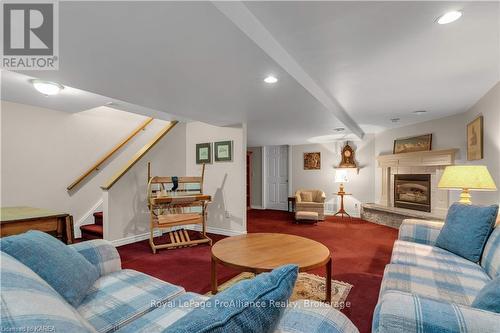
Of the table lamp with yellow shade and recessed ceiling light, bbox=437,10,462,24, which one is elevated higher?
recessed ceiling light, bbox=437,10,462,24

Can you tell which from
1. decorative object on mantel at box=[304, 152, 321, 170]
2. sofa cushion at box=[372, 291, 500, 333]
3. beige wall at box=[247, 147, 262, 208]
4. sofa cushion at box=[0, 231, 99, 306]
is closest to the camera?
sofa cushion at box=[372, 291, 500, 333]

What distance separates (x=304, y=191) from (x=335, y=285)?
13.1 ft

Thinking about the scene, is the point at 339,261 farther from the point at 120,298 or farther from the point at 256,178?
the point at 256,178

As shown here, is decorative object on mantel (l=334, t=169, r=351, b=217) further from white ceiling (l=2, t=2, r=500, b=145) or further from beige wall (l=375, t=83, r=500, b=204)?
white ceiling (l=2, t=2, r=500, b=145)

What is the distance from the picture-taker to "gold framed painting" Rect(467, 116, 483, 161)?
313cm

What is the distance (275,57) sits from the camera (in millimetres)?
1938

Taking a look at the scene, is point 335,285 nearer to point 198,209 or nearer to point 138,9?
point 138,9

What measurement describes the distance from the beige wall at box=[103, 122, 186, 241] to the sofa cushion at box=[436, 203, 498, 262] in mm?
3941

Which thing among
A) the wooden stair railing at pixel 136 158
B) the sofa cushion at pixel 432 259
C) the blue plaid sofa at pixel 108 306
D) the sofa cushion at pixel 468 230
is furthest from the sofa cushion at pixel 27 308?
the wooden stair railing at pixel 136 158

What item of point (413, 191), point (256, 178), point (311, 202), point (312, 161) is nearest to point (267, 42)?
point (311, 202)

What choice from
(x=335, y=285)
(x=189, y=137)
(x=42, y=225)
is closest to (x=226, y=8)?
(x=42, y=225)

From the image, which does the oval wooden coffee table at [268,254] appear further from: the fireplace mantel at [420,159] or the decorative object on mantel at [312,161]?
the decorative object on mantel at [312,161]

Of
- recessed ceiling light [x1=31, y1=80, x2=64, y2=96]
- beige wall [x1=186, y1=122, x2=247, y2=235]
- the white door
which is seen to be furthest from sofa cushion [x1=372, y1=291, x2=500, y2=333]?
the white door

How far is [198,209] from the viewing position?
4715 mm
